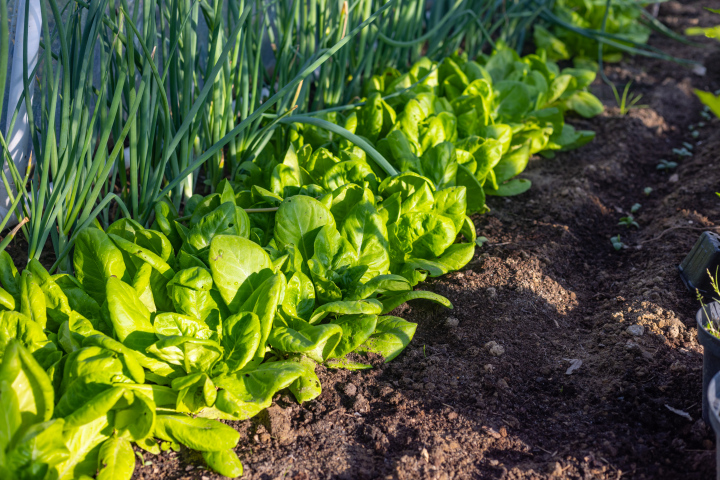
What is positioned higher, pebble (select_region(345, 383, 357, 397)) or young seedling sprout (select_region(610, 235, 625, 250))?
young seedling sprout (select_region(610, 235, 625, 250))

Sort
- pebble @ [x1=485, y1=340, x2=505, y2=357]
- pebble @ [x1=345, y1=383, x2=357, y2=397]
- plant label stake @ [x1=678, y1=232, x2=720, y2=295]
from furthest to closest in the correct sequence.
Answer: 1. plant label stake @ [x1=678, y1=232, x2=720, y2=295]
2. pebble @ [x1=485, y1=340, x2=505, y2=357]
3. pebble @ [x1=345, y1=383, x2=357, y2=397]

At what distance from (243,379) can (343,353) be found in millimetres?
250

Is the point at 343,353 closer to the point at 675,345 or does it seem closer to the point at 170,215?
the point at 170,215

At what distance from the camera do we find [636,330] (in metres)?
1.43

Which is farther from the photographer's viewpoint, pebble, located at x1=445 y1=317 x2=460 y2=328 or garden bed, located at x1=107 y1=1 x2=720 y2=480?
pebble, located at x1=445 y1=317 x2=460 y2=328

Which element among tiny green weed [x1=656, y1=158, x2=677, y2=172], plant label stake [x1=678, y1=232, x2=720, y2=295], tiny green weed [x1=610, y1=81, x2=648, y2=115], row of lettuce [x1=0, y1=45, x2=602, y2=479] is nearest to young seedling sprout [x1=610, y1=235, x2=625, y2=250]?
plant label stake [x1=678, y1=232, x2=720, y2=295]

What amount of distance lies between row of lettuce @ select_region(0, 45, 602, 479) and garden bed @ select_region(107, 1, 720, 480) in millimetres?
83

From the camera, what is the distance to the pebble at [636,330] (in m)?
1.42

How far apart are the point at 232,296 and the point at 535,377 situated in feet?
2.42

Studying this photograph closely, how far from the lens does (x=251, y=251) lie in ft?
4.19

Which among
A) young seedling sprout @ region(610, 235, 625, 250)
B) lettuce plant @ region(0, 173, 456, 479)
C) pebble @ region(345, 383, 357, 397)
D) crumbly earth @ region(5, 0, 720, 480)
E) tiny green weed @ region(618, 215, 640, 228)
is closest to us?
lettuce plant @ region(0, 173, 456, 479)

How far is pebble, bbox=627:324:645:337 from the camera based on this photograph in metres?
1.42

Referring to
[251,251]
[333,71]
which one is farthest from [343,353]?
[333,71]

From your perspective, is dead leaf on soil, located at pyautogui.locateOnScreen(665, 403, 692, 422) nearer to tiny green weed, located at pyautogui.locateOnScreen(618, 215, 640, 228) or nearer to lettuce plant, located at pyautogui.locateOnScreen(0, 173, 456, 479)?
lettuce plant, located at pyautogui.locateOnScreen(0, 173, 456, 479)
